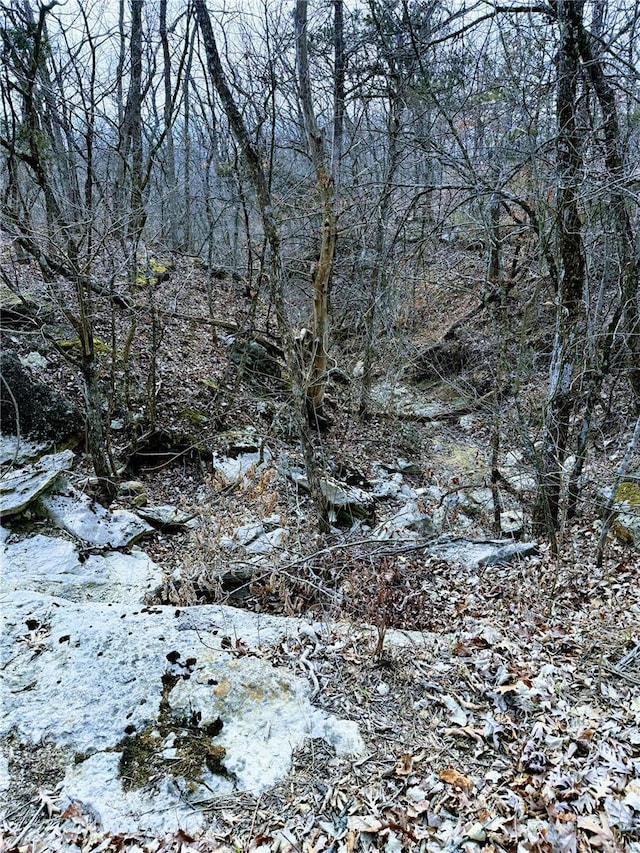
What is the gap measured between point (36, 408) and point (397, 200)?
5825mm

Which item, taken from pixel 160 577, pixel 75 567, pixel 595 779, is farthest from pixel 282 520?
pixel 595 779

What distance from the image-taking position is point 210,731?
2.53 meters

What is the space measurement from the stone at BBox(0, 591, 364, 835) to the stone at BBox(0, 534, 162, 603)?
0.78m

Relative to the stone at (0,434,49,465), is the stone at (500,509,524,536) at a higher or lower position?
lower

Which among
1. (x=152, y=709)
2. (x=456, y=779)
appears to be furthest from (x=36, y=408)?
(x=456, y=779)

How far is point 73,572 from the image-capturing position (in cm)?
450

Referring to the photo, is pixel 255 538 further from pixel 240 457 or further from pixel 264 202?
pixel 264 202

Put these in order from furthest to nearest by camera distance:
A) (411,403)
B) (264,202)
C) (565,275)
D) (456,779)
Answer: (411,403) → (264,202) → (565,275) → (456,779)

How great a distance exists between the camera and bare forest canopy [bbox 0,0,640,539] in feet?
15.8

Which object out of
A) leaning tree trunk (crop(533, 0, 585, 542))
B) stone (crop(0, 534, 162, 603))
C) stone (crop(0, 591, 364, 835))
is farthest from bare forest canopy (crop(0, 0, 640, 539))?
stone (crop(0, 591, 364, 835))

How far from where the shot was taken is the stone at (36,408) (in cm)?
618

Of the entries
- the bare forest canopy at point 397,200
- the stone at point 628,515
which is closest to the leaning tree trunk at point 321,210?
the bare forest canopy at point 397,200

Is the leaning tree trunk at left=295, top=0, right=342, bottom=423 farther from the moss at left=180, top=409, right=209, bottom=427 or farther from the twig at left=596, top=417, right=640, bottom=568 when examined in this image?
the twig at left=596, top=417, right=640, bottom=568

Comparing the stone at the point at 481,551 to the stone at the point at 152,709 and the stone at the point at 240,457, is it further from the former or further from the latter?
the stone at the point at 240,457
